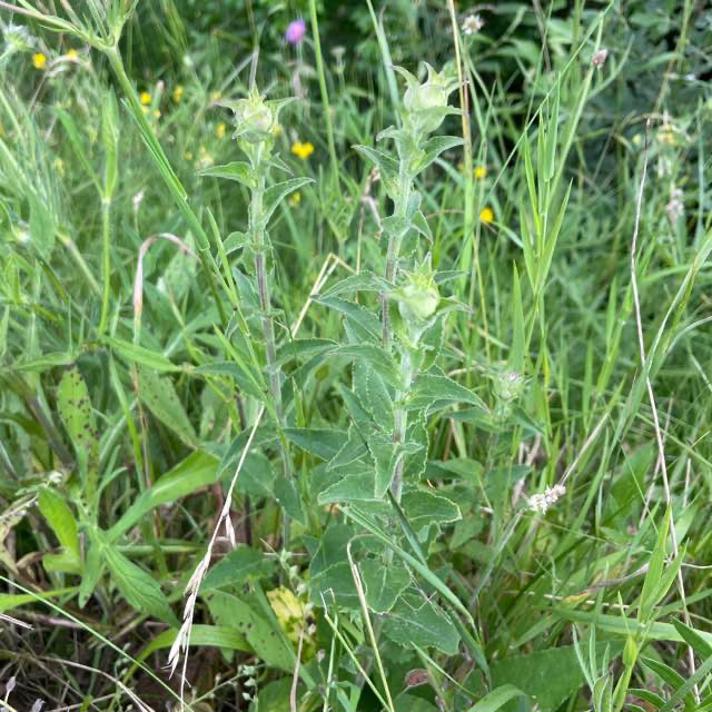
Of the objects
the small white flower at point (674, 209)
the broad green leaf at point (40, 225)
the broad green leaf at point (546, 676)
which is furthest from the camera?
the small white flower at point (674, 209)

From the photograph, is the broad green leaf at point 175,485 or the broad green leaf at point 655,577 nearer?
the broad green leaf at point 655,577

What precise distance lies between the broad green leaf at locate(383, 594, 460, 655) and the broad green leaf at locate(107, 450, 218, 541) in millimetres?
279

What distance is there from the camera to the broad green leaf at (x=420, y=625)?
31.1 inches

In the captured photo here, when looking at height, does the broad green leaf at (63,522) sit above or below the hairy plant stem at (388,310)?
below

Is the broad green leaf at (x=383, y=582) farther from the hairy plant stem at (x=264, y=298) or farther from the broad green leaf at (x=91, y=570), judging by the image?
the broad green leaf at (x=91, y=570)

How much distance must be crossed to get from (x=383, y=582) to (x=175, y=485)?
335 millimetres

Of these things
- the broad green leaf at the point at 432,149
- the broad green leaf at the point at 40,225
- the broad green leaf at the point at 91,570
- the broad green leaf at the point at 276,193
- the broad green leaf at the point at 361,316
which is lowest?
the broad green leaf at the point at 91,570

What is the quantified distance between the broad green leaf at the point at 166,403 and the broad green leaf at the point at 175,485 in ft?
0.23

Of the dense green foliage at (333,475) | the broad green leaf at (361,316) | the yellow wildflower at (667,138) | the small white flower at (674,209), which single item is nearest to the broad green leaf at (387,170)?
the dense green foliage at (333,475)

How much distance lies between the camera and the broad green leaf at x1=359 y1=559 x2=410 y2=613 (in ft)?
2.54

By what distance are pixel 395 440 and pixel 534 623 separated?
349 millimetres

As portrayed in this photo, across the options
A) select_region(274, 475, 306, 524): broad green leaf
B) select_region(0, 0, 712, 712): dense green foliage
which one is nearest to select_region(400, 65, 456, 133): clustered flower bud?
select_region(0, 0, 712, 712): dense green foliage

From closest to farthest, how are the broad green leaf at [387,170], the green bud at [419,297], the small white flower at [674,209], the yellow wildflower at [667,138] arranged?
the green bud at [419,297], the broad green leaf at [387,170], the small white flower at [674,209], the yellow wildflower at [667,138]

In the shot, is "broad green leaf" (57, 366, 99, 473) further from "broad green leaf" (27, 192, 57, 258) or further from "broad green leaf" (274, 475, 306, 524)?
"broad green leaf" (274, 475, 306, 524)
